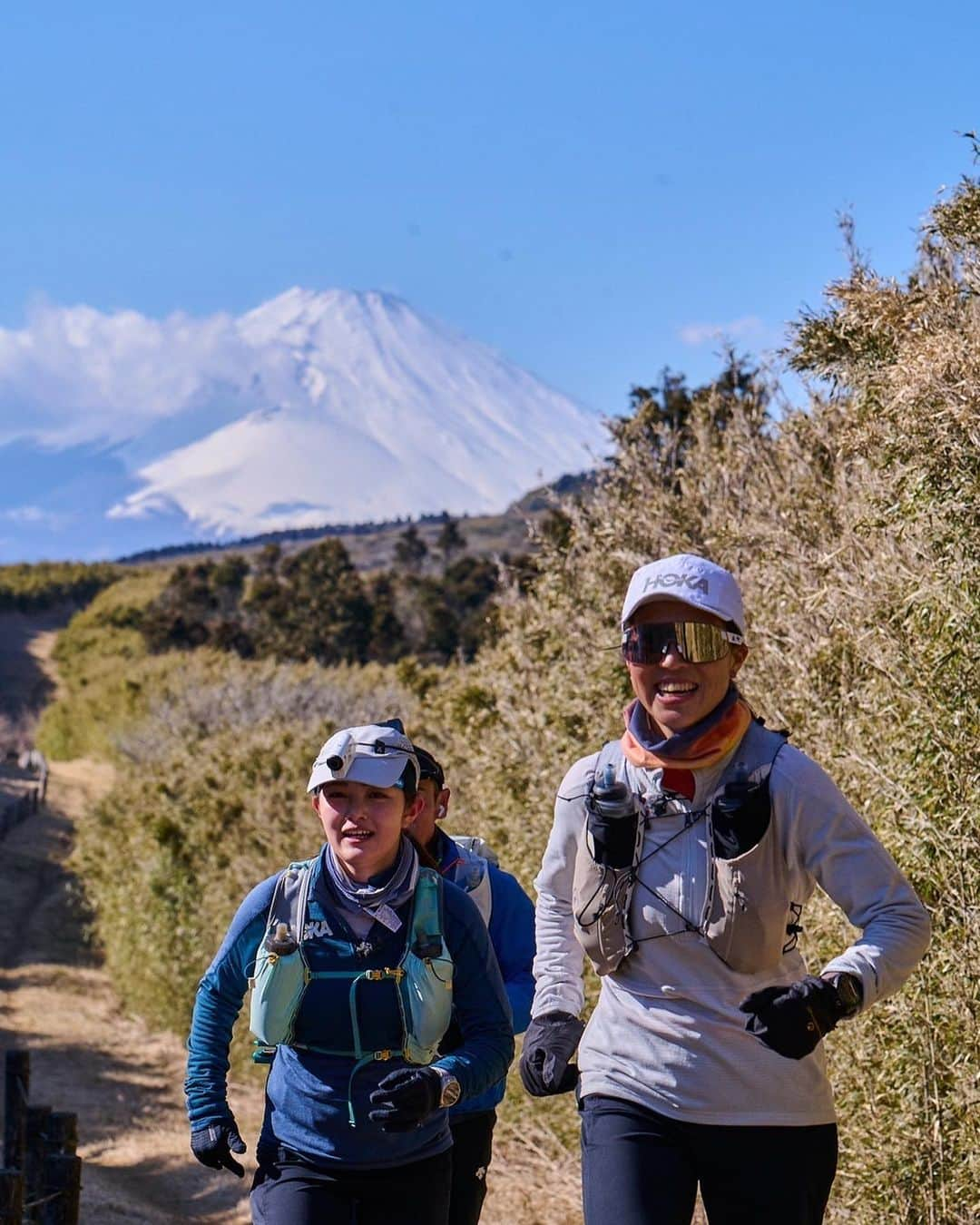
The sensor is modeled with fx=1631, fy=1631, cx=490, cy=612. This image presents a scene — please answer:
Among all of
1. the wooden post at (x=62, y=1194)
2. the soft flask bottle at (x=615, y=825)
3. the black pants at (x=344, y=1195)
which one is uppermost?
the soft flask bottle at (x=615, y=825)

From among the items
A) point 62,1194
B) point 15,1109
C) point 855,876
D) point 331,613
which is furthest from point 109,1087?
point 331,613

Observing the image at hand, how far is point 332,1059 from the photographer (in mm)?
3650

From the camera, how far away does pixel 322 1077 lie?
363 centimetres

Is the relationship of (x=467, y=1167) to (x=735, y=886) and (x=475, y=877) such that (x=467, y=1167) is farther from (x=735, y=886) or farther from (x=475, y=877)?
(x=735, y=886)

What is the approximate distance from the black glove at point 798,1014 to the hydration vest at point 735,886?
0.21m

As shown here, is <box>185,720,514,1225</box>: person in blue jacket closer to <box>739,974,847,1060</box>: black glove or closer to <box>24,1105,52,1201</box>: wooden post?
<box>739,974,847,1060</box>: black glove

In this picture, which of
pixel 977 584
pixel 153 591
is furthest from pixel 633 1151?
pixel 153 591

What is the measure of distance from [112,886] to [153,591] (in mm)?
60328

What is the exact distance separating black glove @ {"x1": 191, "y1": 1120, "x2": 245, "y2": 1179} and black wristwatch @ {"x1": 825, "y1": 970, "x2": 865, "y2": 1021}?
56.8 inches

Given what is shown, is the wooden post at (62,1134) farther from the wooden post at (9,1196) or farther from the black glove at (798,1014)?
the black glove at (798,1014)

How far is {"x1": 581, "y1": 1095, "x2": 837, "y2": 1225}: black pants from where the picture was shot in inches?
127

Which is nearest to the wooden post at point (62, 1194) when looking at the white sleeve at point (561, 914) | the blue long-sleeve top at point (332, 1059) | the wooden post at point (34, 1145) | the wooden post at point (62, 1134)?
the wooden post at point (34, 1145)

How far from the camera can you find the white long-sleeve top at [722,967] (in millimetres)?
3168

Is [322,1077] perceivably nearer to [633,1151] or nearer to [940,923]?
[633,1151]
